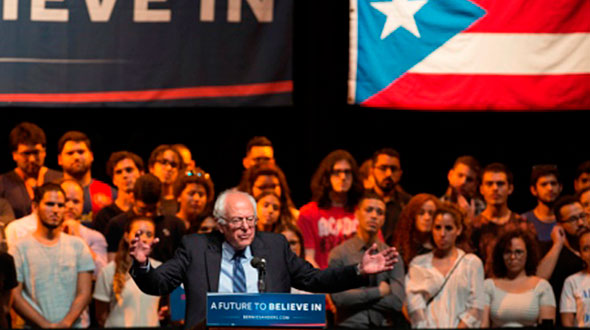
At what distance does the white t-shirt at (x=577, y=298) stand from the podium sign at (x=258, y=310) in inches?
170

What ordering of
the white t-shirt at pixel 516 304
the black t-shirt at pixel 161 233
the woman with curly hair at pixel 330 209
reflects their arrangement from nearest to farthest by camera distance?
the white t-shirt at pixel 516 304 < the black t-shirt at pixel 161 233 < the woman with curly hair at pixel 330 209

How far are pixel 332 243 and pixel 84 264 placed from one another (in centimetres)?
187

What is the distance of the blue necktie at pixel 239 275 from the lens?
5766 millimetres

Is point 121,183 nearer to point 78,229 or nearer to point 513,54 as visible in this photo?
point 78,229

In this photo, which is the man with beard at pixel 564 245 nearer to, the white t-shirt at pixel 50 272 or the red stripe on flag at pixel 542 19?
the red stripe on flag at pixel 542 19

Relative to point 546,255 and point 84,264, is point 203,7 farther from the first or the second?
point 546,255

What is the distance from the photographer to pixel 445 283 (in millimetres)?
8398

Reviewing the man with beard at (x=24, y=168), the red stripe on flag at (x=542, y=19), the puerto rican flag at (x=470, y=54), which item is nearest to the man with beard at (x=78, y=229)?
the man with beard at (x=24, y=168)

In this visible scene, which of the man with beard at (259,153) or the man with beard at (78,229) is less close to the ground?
the man with beard at (259,153)

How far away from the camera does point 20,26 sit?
7.76m

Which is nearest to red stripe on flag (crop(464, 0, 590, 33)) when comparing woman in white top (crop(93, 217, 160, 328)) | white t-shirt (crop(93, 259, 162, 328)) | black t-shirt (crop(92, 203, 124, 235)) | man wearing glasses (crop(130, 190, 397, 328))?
man wearing glasses (crop(130, 190, 397, 328))

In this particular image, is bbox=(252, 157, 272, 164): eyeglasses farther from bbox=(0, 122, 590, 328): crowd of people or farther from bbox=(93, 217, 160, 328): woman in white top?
bbox=(93, 217, 160, 328): woman in white top

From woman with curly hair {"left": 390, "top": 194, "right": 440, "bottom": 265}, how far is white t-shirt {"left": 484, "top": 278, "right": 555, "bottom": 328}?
22.4 inches

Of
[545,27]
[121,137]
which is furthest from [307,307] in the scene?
[121,137]
